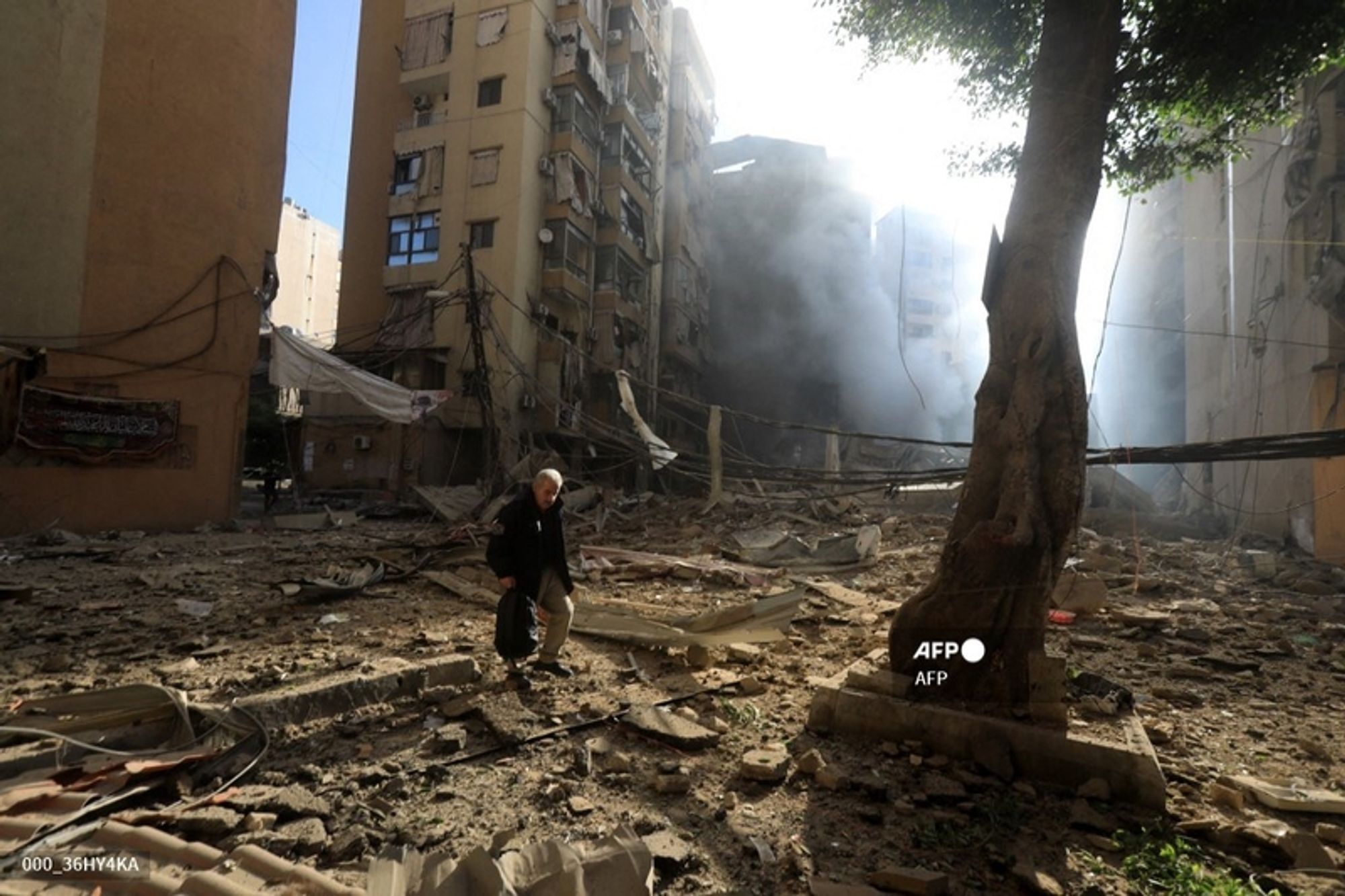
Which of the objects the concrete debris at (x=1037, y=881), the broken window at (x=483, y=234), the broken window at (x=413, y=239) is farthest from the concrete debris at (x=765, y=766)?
the broken window at (x=413, y=239)

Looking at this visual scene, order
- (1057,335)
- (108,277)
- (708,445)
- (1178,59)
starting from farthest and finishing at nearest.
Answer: (108,277), (708,445), (1178,59), (1057,335)

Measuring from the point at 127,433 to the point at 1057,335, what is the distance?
14.6 metres

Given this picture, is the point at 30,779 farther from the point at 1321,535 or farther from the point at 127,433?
the point at 1321,535

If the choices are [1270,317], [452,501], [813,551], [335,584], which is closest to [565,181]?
[452,501]

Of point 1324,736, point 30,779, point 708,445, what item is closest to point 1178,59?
point 1324,736

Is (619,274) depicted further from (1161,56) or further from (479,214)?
(1161,56)

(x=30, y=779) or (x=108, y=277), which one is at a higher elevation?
(x=108, y=277)

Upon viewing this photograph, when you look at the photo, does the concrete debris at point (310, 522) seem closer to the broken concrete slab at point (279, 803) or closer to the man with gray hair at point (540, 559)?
the man with gray hair at point (540, 559)

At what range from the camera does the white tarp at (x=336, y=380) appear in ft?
39.6

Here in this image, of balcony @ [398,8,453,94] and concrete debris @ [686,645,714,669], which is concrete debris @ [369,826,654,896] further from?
balcony @ [398,8,453,94]

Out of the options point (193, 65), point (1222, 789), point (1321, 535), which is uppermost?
point (193, 65)

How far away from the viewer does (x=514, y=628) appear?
4.59 metres

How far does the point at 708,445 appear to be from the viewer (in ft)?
31.1

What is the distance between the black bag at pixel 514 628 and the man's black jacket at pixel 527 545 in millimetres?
115
